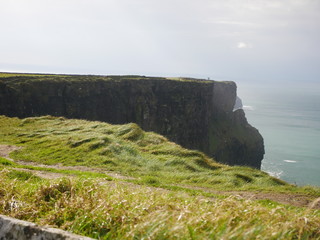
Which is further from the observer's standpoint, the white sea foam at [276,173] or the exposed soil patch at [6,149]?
the white sea foam at [276,173]

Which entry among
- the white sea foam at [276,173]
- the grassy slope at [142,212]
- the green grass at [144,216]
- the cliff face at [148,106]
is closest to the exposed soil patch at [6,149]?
the grassy slope at [142,212]

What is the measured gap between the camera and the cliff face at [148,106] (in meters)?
Result: 56.6

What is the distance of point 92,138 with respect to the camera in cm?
2373

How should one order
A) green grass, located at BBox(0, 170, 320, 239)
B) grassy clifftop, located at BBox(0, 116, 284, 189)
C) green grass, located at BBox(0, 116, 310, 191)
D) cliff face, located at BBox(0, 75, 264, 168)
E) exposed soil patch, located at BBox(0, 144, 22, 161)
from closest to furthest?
1. green grass, located at BBox(0, 170, 320, 239)
2. green grass, located at BBox(0, 116, 310, 191)
3. grassy clifftop, located at BBox(0, 116, 284, 189)
4. exposed soil patch, located at BBox(0, 144, 22, 161)
5. cliff face, located at BBox(0, 75, 264, 168)

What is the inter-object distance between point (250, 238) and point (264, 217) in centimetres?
106

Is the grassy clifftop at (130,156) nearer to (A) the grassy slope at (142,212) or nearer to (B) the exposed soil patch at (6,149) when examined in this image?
(B) the exposed soil patch at (6,149)

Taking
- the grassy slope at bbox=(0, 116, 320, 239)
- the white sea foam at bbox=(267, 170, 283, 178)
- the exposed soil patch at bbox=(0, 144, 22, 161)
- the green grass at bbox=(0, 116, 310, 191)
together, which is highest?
the grassy slope at bbox=(0, 116, 320, 239)

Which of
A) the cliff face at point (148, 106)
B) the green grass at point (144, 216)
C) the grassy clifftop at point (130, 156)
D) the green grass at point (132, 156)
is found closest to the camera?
the green grass at point (144, 216)

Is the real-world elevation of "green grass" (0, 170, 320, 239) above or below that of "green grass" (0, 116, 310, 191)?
above

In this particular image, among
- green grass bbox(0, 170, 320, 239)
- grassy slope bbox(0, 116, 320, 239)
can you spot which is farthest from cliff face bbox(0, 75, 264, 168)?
green grass bbox(0, 170, 320, 239)

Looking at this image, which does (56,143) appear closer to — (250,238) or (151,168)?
(151,168)

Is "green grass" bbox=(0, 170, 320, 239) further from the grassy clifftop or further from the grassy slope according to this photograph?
the grassy clifftop

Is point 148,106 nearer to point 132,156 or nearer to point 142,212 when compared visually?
point 132,156

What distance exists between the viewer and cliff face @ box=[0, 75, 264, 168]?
56.6 metres
